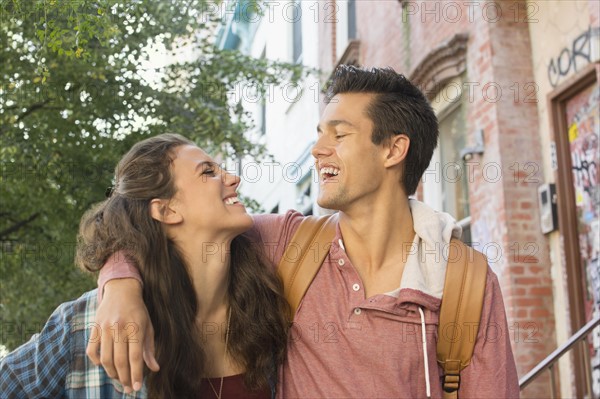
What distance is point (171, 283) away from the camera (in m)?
3.42

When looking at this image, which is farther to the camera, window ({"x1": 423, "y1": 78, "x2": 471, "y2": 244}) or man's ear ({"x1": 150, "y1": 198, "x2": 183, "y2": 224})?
window ({"x1": 423, "y1": 78, "x2": 471, "y2": 244})

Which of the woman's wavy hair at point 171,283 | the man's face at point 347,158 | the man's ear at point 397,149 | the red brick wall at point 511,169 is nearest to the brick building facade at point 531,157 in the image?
the red brick wall at point 511,169

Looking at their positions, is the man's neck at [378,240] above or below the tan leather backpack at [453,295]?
above

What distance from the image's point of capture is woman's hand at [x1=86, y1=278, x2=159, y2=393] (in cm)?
261

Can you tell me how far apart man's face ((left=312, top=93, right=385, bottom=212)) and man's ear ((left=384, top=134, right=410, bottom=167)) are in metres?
0.04

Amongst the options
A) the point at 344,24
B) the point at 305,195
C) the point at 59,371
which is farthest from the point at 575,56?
the point at 305,195

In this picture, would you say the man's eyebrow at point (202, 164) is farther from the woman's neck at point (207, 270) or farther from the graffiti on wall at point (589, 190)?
the graffiti on wall at point (589, 190)

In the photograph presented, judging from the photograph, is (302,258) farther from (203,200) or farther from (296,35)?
(296,35)

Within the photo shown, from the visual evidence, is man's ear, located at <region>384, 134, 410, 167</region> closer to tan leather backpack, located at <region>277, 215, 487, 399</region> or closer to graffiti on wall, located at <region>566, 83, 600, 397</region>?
tan leather backpack, located at <region>277, 215, 487, 399</region>

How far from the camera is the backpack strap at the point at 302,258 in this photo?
3539 mm

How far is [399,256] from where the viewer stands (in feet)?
12.1

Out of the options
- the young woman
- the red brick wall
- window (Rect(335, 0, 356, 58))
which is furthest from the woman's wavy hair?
window (Rect(335, 0, 356, 58))

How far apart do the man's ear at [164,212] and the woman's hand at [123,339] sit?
2.09 ft

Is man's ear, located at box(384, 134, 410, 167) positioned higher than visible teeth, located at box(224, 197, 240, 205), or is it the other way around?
man's ear, located at box(384, 134, 410, 167)
